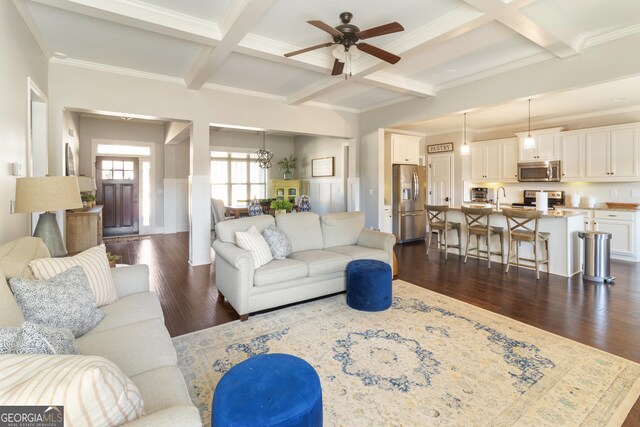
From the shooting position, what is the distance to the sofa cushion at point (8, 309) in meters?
1.34

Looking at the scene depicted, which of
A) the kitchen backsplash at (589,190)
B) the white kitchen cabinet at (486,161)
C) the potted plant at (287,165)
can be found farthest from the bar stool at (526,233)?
the potted plant at (287,165)

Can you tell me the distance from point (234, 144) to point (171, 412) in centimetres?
905

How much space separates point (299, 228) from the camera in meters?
4.08

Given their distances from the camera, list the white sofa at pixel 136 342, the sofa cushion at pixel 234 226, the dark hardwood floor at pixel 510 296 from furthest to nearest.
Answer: the sofa cushion at pixel 234 226 → the dark hardwood floor at pixel 510 296 → the white sofa at pixel 136 342

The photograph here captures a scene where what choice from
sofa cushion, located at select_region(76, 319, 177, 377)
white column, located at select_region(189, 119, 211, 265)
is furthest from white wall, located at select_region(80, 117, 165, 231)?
sofa cushion, located at select_region(76, 319, 177, 377)

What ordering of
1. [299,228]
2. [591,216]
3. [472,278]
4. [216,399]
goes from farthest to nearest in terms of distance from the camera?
[591,216] → [472,278] → [299,228] → [216,399]

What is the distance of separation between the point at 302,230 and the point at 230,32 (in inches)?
92.4

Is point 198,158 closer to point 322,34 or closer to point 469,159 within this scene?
point 322,34

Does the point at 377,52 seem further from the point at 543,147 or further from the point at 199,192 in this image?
the point at 543,147

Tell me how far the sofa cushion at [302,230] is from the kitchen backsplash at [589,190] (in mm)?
5840

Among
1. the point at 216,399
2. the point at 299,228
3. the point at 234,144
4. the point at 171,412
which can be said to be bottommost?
the point at 216,399

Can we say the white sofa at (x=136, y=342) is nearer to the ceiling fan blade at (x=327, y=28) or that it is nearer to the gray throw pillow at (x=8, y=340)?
the gray throw pillow at (x=8, y=340)

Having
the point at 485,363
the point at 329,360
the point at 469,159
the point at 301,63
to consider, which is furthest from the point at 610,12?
the point at 469,159

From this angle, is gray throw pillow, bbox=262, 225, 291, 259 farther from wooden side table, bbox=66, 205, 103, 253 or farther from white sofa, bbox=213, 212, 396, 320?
wooden side table, bbox=66, 205, 103, 253
